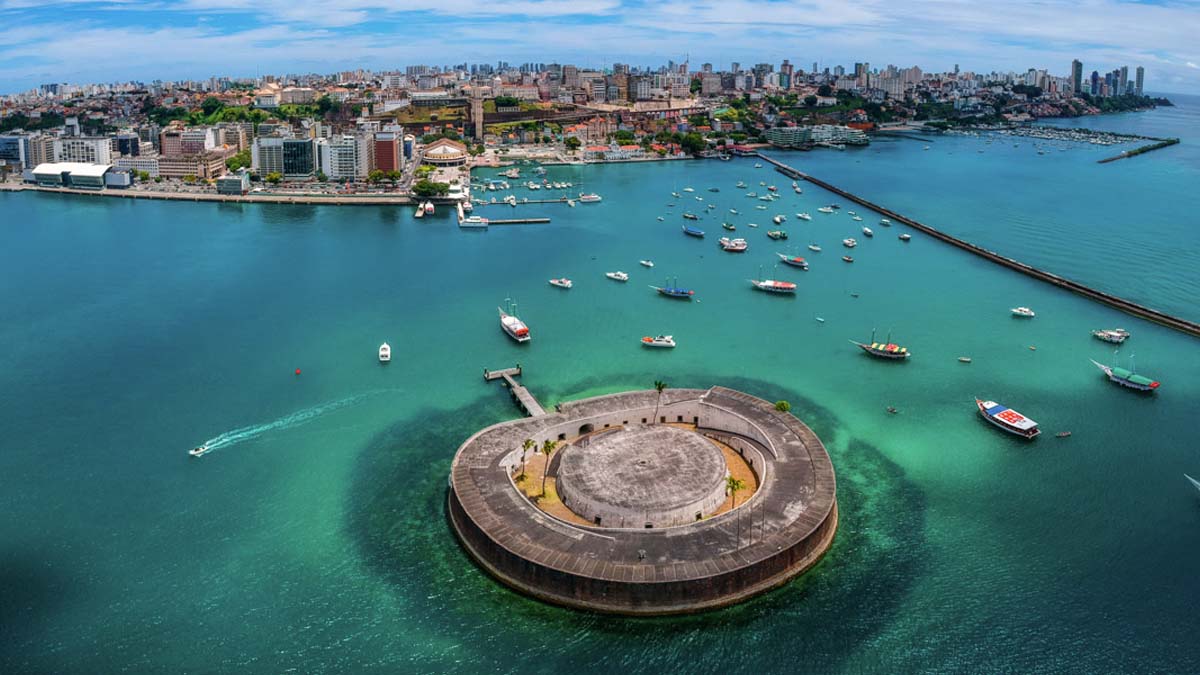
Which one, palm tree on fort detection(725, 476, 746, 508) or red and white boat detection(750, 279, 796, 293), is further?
red and white boat detection(750, 279, 796, 293)

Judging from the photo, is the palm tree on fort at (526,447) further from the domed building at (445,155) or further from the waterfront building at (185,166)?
the domed building at (445,155)

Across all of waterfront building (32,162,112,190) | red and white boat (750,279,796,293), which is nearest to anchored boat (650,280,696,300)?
red and white boat (750,279,796,293)

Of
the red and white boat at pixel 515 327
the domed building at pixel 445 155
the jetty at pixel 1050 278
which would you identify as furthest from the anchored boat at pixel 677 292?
the domed building at pixel 445 155

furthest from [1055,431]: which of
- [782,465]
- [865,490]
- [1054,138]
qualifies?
[1054,138]

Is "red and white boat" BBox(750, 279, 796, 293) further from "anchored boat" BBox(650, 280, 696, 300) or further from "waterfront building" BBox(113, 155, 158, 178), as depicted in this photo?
"waterfront building" BBox(113, 155, 158, 178)

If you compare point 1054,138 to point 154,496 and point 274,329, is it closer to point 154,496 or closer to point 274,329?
point 274,329

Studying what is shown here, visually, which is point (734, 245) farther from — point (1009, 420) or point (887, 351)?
point (1009, 420)
